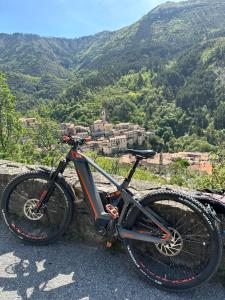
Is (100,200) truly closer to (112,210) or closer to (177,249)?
(112,210)

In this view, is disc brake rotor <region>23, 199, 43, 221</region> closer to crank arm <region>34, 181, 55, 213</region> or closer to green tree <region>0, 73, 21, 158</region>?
crank arm <region>34, 181, 55, 213</region>

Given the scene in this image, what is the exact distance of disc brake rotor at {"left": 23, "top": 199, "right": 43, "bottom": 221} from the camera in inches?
155

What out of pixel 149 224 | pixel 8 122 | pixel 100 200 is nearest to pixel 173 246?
pixel 149 224

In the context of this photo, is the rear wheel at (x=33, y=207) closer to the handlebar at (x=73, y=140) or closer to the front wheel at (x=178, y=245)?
the handlebar at (x=73, y=140)

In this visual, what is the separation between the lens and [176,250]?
126 inches

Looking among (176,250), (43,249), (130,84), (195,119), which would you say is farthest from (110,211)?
(130,84)

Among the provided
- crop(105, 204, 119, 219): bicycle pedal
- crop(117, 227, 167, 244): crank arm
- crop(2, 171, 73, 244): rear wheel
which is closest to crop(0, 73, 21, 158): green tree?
crop(2, 171, 73, 244): rear wheel

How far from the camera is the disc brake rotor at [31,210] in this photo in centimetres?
394

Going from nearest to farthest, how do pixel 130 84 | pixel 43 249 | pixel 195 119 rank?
pixel 43 249
pixel 195 119
pixel 130 84

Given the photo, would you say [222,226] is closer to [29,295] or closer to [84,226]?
[84,226]

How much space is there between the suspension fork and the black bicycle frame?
0.38 feet

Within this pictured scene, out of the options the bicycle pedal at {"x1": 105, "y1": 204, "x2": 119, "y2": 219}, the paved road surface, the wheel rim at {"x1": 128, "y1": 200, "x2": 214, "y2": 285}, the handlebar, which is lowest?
the paved road surface

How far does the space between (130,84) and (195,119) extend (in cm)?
4053

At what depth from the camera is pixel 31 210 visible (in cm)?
396
